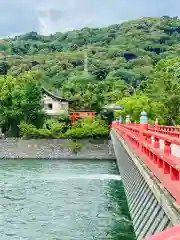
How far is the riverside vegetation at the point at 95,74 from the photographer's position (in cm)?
4125

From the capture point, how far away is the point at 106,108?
50.6 m

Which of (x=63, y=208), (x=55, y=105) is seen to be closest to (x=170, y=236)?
(x=63, y=208)

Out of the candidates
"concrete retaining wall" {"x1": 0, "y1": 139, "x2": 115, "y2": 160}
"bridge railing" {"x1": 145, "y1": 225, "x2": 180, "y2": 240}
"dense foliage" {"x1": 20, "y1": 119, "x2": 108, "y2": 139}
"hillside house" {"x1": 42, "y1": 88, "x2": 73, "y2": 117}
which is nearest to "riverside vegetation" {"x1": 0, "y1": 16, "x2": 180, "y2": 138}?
"dense foliage" {"x1": 20, "y1": 119, "x2": 108, "y2": 139}

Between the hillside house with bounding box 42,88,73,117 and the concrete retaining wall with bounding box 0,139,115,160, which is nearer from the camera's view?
the concrete retaining wall with bounding box 0,139,115,160

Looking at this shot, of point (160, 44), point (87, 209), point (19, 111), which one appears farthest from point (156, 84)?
point (160, 44)

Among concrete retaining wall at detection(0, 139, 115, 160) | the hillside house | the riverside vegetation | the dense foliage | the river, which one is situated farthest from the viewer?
the hillside house

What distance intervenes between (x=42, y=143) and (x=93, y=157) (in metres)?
5.58

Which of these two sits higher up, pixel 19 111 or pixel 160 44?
pixel 160 44

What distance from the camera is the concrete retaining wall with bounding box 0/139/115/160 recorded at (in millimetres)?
45281

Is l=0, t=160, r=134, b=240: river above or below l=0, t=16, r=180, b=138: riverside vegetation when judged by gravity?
below

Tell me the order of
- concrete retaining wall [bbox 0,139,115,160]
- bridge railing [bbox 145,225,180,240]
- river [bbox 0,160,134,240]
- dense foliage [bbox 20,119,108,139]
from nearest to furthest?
bridge railing [bbox 145,225,180,240] → river [bbox 0,160,134,240] → concrete retaining wall [bbox 0,139,115,160] → dense foliage [bbox 20,119,108,139]

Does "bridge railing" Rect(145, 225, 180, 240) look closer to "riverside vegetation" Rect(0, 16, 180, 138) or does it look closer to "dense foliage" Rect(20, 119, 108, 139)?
"riverside vegetation" Rect(0, 16, 180, 138)

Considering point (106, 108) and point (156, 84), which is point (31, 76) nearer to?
point (106, 108)

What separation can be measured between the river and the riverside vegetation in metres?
10.4
